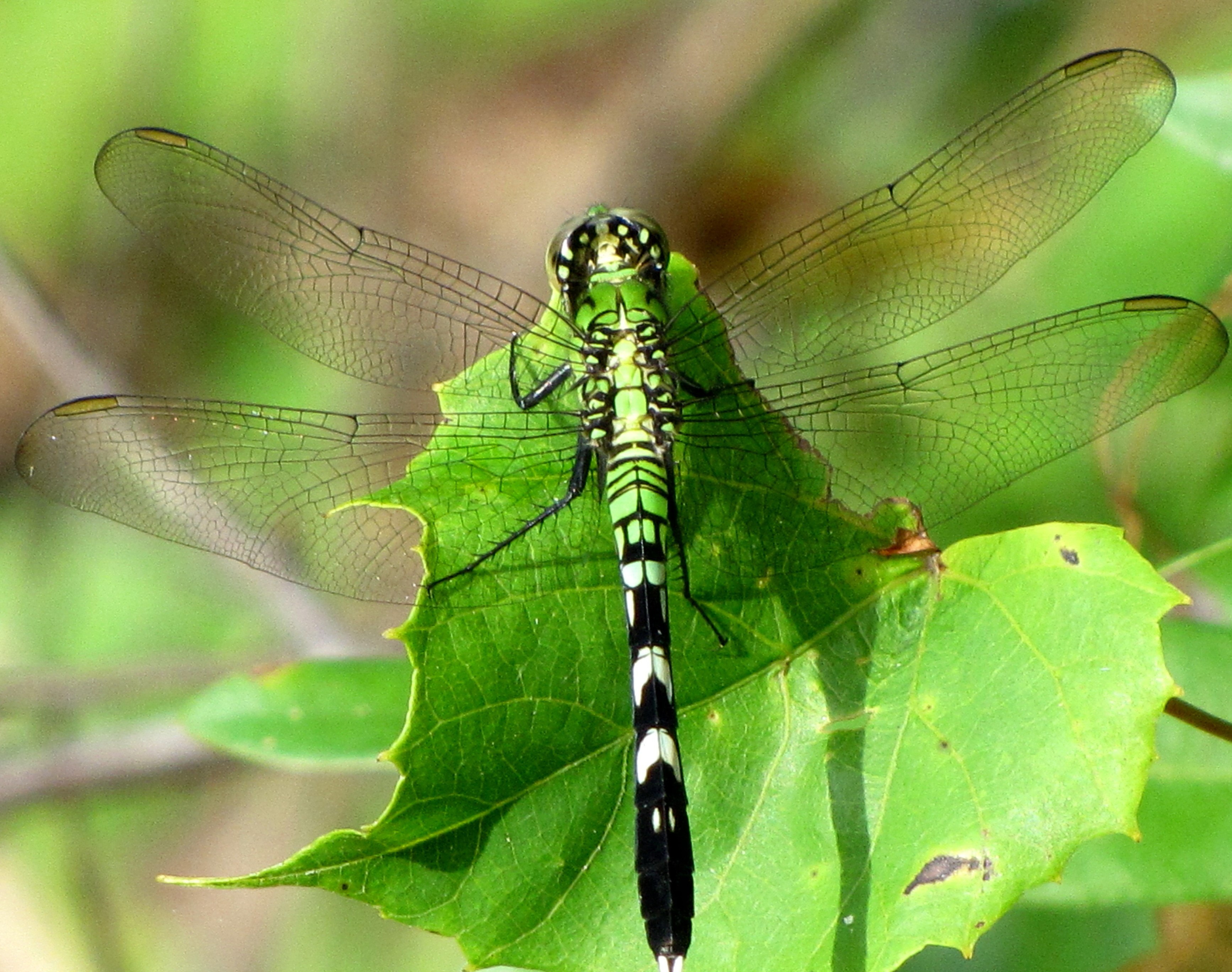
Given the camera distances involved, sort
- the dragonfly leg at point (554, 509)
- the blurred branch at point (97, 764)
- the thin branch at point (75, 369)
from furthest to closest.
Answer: the blurred branch at point (97, 764), the thin branch at point (75, 369), the dragonfly leg at point (554, 509)

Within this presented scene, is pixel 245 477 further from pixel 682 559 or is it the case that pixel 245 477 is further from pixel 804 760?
pixel 804 760

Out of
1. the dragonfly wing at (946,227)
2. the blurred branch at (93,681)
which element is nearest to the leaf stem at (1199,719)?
the dragonfly wing at (946,227)

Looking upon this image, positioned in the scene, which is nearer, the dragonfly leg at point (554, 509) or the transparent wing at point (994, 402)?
the dragonfly leg at point (554, 509)

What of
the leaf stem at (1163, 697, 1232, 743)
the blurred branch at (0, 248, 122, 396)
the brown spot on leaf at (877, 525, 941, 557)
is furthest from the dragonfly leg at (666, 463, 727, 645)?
the blurred branch at (0, 248, 122, 396)

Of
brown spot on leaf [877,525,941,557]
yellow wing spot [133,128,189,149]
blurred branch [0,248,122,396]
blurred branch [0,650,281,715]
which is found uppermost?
blurred branch [0,248,122,396]

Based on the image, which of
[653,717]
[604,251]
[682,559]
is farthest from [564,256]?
[653,717]

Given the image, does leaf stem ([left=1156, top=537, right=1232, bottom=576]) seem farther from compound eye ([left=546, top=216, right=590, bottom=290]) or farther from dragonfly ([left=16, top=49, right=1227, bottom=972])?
compound eye ([left=546, top=216, right=590, bottom=290])

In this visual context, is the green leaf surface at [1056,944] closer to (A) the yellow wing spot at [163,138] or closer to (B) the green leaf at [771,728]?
(B) the green leaf at [771,728]
